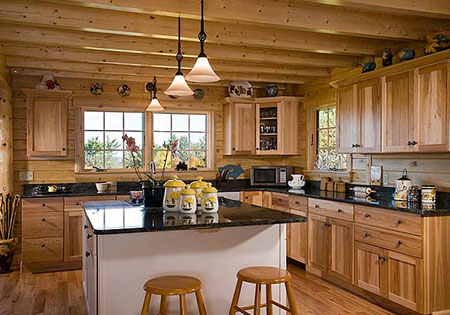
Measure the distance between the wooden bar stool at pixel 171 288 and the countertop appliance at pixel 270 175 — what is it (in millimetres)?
3753

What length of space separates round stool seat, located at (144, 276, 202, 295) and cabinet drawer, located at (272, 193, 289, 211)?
2999 millimetres

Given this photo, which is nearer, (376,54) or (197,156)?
(376,54)

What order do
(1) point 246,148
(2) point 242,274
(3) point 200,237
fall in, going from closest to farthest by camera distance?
(2) point 242,274, (3) point 200,237, (1) point 246,148

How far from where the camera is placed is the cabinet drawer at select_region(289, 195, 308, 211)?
504 centimetres

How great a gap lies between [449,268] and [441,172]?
904 millimetres

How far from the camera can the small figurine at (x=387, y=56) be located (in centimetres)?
444

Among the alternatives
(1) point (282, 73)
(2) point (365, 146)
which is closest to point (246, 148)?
(1) point (282, 73)

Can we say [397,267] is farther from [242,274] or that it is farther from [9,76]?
[9,76]

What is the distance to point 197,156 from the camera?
6.50 m

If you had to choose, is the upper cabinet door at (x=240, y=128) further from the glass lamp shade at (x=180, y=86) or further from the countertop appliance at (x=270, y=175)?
the glass lamp shade at (x=180, y=86)

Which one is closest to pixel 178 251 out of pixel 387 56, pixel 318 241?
pixel 318 241

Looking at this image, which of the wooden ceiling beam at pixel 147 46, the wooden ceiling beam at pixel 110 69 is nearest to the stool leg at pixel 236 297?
the wooden ceiling beam at pixel 147 46

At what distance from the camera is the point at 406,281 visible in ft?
11.7

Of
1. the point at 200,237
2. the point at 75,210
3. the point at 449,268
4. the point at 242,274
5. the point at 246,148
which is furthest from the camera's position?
the point at 246,148
